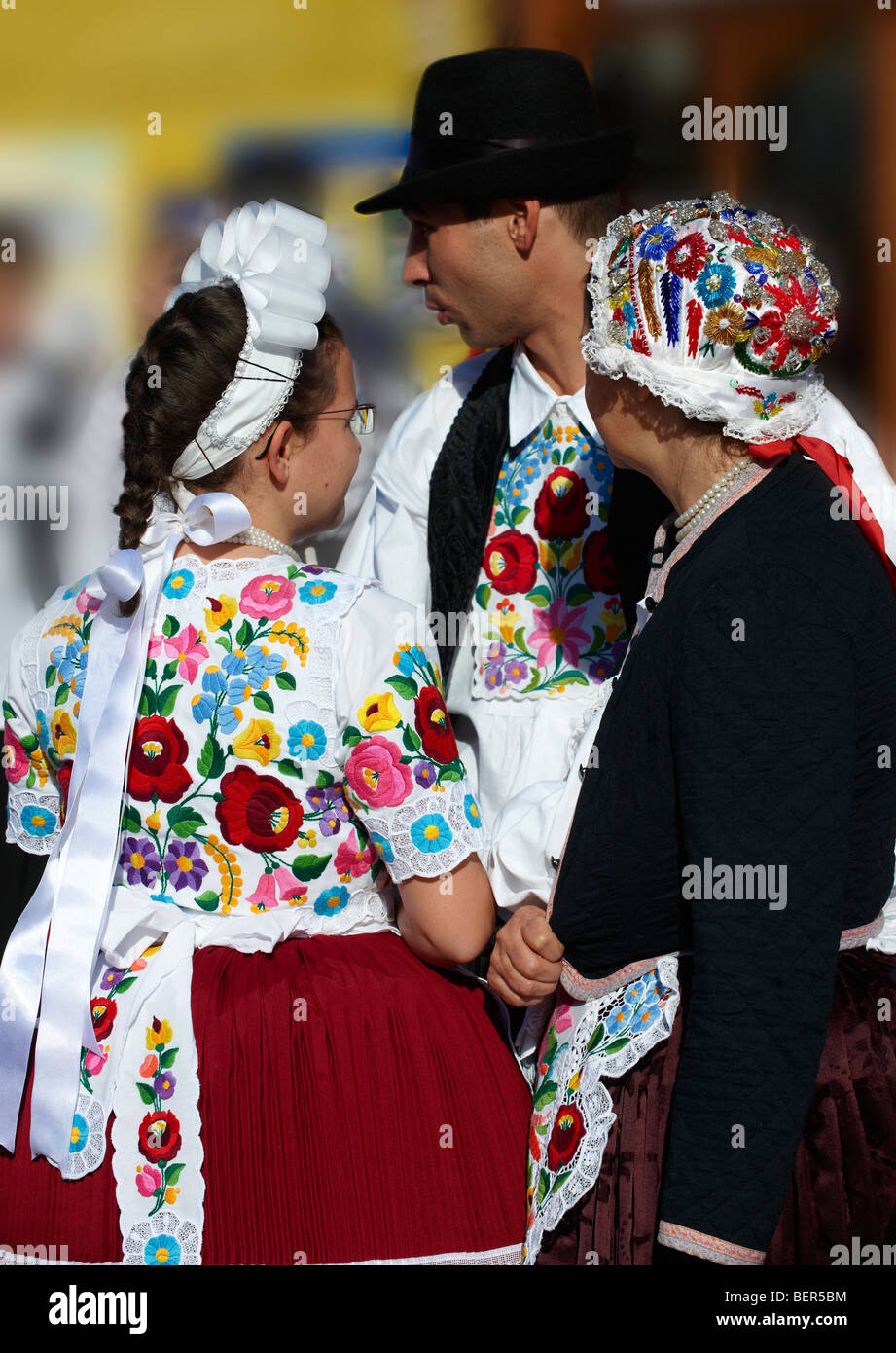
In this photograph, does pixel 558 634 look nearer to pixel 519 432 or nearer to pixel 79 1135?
pixel 519 432

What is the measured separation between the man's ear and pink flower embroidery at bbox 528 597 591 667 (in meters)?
0.67

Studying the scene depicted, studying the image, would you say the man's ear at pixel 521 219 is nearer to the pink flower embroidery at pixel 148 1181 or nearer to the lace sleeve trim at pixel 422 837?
the lace sleeve trim at pixel 422 837

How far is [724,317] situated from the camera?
4.73ft

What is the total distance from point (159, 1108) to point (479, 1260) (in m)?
0.44

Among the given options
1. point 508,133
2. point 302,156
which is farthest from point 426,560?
point 302,156

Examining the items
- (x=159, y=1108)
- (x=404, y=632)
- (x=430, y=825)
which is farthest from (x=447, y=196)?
(x=159, y=1108)

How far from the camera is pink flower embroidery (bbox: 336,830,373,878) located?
1.74 metres

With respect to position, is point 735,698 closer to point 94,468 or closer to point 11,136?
point 94,468

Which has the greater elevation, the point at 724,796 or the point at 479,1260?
the point at 724,796

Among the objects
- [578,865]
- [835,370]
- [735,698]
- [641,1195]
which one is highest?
[835,370]

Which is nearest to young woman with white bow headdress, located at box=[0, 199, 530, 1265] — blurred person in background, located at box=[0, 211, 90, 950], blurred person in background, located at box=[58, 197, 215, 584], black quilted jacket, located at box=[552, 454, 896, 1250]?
black quilted jacket, located at box=[552, 454, 896, 1250]

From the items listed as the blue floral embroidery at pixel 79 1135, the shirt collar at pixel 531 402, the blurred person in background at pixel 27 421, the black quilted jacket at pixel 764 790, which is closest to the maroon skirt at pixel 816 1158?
the black quilted jacket at pixel 764 790

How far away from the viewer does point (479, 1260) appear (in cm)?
162

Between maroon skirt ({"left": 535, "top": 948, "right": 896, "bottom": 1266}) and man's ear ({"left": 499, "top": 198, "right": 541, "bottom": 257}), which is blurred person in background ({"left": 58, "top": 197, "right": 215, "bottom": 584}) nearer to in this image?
man's ear ({"left": 499, "top": 198, "right": 541, "bottom": 257})
